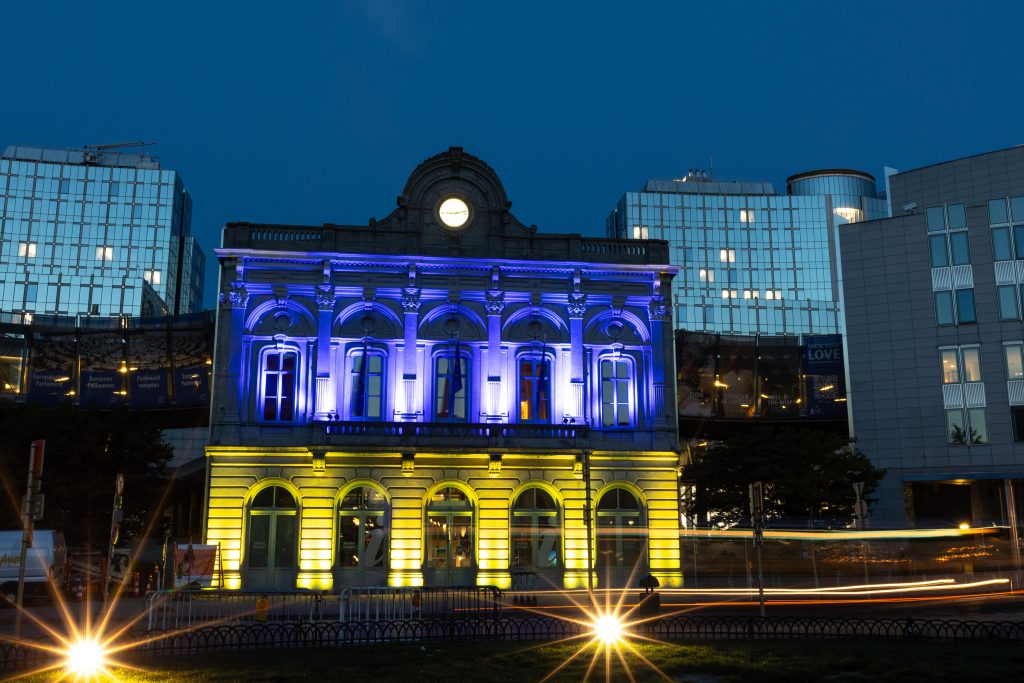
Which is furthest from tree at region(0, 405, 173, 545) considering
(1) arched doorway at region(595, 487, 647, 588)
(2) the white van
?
(1) arched doorway at region(595, 487, 647, 588)

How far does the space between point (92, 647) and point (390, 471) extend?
2292 cm

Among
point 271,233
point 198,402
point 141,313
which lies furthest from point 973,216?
point 141,313

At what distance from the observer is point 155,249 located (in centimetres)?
12731

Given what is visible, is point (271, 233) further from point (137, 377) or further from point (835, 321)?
point (835, 321)

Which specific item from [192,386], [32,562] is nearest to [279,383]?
[192,386]

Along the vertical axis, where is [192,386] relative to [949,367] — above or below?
below

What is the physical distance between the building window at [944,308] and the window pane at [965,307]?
0.38 metres

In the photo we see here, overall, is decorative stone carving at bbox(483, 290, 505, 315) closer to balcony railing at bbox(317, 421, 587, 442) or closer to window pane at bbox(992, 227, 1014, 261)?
balcony railing at bbox(317, 421, 587, 442)

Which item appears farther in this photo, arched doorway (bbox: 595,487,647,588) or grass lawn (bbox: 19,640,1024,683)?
arched doorway (bbox: 595,487,647,588)

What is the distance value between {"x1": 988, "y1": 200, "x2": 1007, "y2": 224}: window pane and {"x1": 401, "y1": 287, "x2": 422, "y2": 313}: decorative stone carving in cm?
3528

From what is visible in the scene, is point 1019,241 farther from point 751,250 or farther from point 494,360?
point 751,250

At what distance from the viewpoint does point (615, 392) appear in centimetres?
4662

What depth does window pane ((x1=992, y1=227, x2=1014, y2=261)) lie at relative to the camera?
187 feet

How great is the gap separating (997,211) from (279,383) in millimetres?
42594
